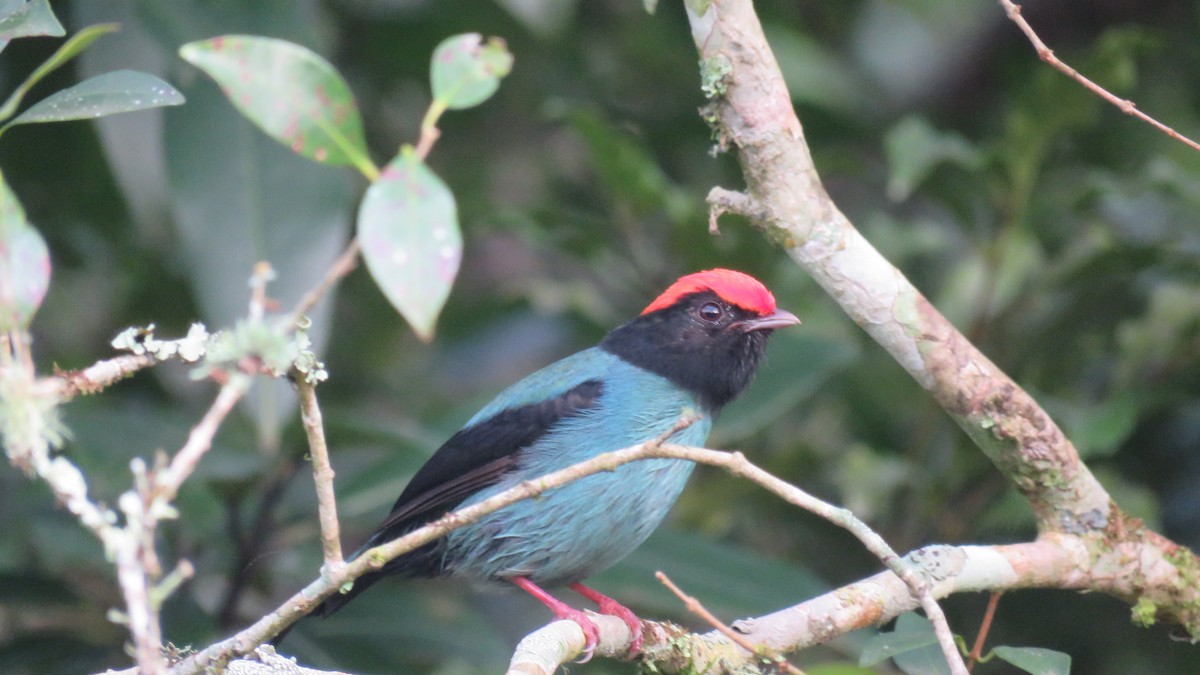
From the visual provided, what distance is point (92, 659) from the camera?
13.8 feet

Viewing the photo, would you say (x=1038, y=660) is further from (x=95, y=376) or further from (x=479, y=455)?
(x=95, y=376)

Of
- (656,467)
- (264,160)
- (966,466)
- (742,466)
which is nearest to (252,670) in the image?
(742,466)

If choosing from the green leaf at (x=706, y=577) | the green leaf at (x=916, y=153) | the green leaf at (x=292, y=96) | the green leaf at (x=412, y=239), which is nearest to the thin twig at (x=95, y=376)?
the green leaf at (x=292, y=96)

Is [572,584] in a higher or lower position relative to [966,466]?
lower

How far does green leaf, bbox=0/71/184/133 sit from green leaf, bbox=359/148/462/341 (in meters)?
0.78

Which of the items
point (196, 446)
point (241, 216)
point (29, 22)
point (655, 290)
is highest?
point (241, 216)

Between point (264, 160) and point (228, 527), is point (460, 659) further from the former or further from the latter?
point (264, 160)

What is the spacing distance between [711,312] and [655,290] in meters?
0.95

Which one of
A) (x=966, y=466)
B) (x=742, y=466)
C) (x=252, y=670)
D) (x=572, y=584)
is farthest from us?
(x=966, y=466)

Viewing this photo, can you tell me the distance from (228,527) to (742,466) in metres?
2.67

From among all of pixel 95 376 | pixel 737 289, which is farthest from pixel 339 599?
pixel 95 376

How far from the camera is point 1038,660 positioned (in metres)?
2.58

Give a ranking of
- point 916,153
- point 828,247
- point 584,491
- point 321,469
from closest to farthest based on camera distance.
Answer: point 321,469 → point 828,247 → point 584,491 → point 916,153

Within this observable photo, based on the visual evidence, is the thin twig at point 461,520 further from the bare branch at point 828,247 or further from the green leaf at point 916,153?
the green leaf at point 916,153
